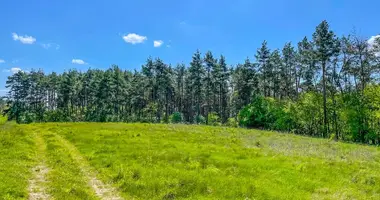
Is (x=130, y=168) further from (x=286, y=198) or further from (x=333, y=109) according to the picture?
(x=333, y=109)

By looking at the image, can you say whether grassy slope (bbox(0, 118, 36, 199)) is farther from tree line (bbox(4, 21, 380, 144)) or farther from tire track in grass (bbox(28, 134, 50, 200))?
tree line (bbox(4, 21, 380, 144))

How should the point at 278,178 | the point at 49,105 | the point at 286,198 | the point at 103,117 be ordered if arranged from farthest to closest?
the point at 49,105 < the point at 103,117 < the point at 278,178 < the point at 286,198

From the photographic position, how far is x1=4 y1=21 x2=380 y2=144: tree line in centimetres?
5462

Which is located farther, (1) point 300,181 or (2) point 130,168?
(2) point 130,168

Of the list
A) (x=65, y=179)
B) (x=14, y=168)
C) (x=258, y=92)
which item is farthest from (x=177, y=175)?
(x=258, y=92)

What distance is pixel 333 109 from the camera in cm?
5931

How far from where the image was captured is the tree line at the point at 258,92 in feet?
179

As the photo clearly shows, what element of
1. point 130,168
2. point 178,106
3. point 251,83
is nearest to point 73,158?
point 130,168

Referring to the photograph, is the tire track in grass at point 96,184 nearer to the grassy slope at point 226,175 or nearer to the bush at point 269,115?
the grassy slope at point 226,175

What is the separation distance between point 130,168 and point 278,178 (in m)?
8.64

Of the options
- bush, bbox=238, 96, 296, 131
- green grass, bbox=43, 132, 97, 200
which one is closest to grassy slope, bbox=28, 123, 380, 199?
green grass, bbox=43, 132, 97, 200

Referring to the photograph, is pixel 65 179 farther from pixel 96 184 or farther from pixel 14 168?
pixel 14 168

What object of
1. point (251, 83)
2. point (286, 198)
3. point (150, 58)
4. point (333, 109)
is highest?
point (150, 58)

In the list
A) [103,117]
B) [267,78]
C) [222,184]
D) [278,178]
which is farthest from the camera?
[103,117]
